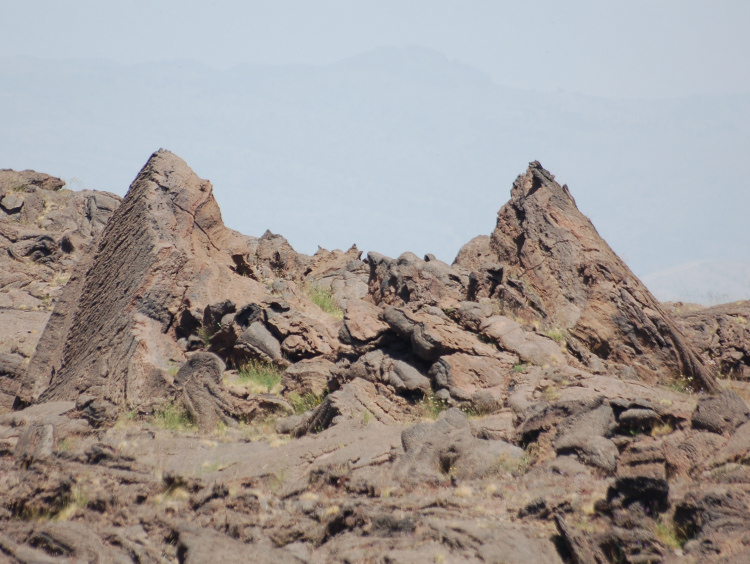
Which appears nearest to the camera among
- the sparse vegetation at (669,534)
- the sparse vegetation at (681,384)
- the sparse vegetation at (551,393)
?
the sparse vegetation at (669,534)

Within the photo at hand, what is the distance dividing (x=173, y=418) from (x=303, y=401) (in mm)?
2338

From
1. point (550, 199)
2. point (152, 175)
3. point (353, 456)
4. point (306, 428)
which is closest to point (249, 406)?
point (306, 428)

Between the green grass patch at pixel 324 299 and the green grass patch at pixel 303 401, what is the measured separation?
123 inches

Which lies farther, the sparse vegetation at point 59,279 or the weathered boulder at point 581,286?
the sparse vegetation at point 59,279

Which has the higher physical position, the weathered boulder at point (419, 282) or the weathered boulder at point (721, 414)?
the weathered boulder at point (419, 282)

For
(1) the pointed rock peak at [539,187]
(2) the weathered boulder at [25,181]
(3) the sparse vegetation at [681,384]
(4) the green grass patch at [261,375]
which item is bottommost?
(4) the green grass patch at [261,375]

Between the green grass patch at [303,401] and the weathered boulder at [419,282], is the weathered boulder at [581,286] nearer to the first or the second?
the weathered boulder at [419,282]

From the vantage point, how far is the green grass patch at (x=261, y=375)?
12.4 meters

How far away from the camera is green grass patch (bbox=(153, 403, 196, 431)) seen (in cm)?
1091

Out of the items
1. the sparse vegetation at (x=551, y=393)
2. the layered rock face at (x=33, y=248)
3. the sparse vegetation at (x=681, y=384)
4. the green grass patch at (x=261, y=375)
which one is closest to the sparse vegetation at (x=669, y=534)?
Result: the sparse vegetation at (x=551, y=393)

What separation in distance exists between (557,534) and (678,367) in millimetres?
→ 7558

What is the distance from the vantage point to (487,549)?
17.3 ft

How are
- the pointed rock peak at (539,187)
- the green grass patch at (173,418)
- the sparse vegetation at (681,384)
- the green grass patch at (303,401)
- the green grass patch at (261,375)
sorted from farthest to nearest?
the pointed rock peak at (539,187) → the green grass patch at (261,375) → the green grass patch at (303,401) → the sparse vegetation at (681,384) → the green grass patch at (173,418)

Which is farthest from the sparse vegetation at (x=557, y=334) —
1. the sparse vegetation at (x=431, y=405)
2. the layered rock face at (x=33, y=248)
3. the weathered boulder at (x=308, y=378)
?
the layered rock face at (x=33, y=248)
